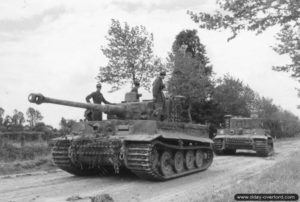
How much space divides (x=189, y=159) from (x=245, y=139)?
29.4 ft

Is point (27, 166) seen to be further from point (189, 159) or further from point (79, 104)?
point (189, 159)

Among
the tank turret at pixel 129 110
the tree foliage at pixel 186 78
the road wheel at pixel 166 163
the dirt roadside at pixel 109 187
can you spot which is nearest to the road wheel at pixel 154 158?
the road wheel at pixel 166 163

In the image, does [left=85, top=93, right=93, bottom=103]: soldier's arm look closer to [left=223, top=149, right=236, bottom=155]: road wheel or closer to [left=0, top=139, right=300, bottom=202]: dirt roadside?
[left=0, top=139, right=300, bottom=202]: dirt roadside

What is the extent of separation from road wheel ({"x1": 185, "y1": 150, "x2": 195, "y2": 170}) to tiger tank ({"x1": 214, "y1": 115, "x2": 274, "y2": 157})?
8.26 metres

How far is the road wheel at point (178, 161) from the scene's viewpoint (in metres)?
13.0

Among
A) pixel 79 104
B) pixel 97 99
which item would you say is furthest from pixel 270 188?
pixel 97 99

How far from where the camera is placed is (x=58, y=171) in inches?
573

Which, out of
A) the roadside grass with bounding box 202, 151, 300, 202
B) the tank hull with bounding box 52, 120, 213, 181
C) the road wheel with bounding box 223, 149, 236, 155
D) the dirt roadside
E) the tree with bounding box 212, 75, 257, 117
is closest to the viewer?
the roadside grass with bounding box 202, 151, 300, 202

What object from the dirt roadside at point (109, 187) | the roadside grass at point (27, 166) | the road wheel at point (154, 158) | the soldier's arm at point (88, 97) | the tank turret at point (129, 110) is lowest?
the dirt roadside at point (109, 187)

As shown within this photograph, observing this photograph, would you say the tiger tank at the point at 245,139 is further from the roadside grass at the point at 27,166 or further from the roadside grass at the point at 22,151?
the roadside grass at the point at 27,166

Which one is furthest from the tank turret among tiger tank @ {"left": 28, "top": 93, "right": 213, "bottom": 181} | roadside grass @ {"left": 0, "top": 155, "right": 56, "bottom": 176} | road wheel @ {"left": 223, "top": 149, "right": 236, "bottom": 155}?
road wheel @ {"left": 223, "top": 149, "right": 236, "bottom": 155}

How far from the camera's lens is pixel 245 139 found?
22250mm

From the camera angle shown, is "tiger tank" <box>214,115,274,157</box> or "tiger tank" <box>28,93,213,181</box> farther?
"tiger tank" <box>214,115,274,157</box>

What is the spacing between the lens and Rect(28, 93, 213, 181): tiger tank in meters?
11.3
